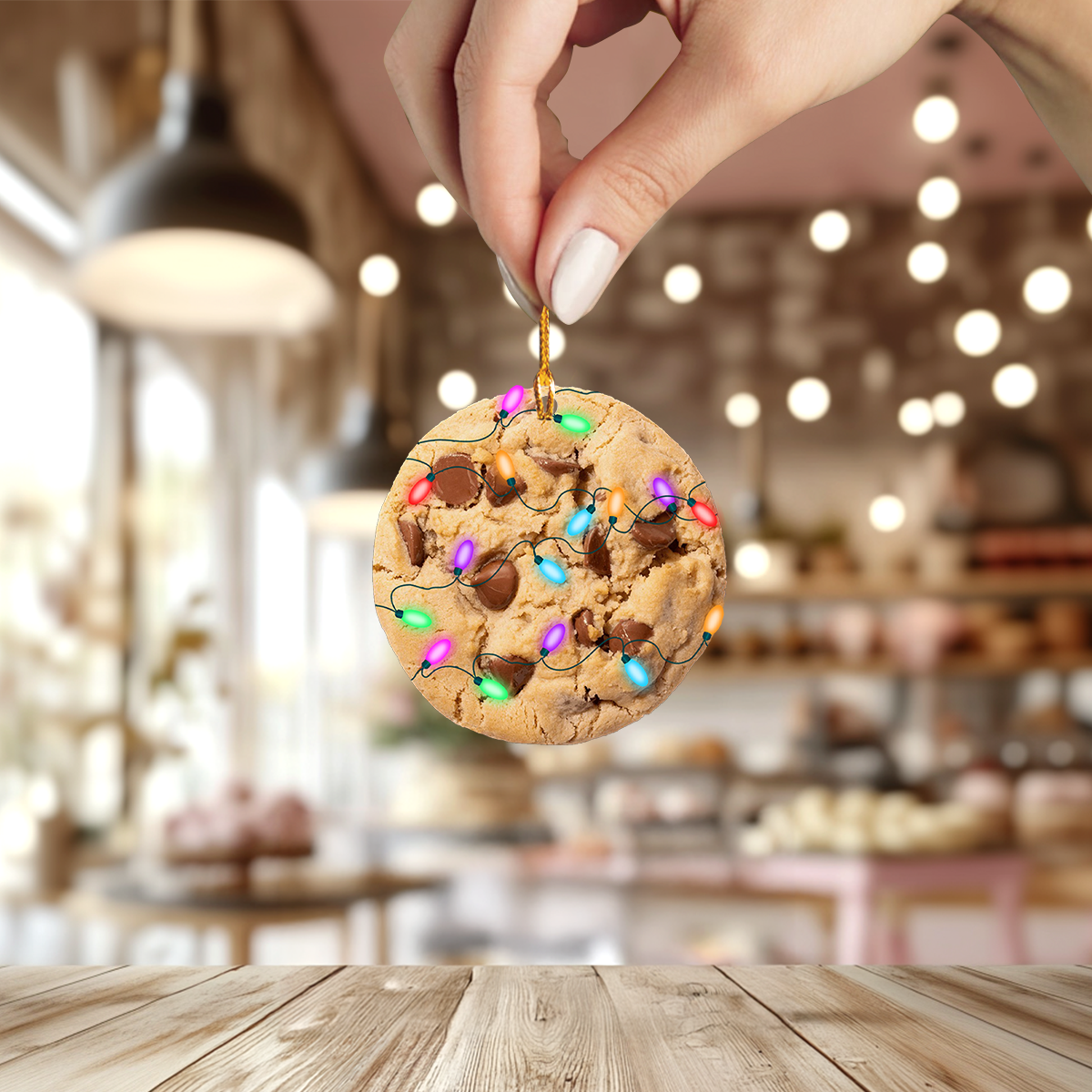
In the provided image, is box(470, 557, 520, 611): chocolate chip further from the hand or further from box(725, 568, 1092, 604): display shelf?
box(725, 568, 1092, 604): display shelf

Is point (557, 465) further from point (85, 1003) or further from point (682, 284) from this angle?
point (682, 284)

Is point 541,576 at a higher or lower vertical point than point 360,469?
lower

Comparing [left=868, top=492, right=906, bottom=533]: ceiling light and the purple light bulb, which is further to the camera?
[left=868, top=492, right=906, bottom=533]: ceiling light

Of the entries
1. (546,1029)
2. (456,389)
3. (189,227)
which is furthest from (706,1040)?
(456,389)

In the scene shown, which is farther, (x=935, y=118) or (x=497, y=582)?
(x=935, y=118)

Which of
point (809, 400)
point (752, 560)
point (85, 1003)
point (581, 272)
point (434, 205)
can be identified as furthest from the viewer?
point (809, 400)

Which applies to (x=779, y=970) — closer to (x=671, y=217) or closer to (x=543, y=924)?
(x=543, y=924)

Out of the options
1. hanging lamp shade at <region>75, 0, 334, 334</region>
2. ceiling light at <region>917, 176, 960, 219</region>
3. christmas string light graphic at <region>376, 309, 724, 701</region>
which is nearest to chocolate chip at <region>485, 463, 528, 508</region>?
christmas string light graphic at <region>376, 309, 724, 701</region>
